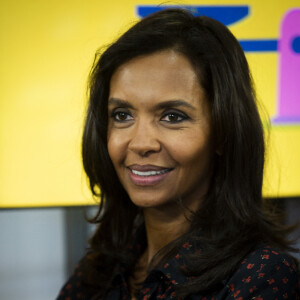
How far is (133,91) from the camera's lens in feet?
4.62

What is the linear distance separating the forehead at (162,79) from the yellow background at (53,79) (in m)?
0.57

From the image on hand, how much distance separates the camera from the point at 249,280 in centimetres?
124

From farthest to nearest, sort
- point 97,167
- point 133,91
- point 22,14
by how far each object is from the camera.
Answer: point 22,14
point 97,167
point 133,91

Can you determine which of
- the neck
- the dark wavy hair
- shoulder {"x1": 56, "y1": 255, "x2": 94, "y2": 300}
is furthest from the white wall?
the dark wavy hair

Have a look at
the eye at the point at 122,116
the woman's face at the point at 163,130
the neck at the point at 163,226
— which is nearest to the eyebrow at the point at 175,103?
the woman's face at the point at 163,130

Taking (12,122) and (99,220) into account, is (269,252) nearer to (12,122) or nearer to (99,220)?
(99,220)

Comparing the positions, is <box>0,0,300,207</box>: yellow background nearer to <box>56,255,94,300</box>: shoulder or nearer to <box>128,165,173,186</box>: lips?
<box>56,255,94,300</box>: shoulder

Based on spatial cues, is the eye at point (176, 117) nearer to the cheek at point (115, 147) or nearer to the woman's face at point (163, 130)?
the woman's face at point (163, 130)

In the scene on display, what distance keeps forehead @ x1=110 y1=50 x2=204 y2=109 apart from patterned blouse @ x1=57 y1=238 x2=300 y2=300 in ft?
1.28

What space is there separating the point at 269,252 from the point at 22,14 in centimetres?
124

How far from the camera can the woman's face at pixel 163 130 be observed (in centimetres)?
138

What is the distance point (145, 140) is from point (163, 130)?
53 mm

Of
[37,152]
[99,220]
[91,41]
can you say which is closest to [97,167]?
[99,220]

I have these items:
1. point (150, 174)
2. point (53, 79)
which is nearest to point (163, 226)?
point (150, 174)
